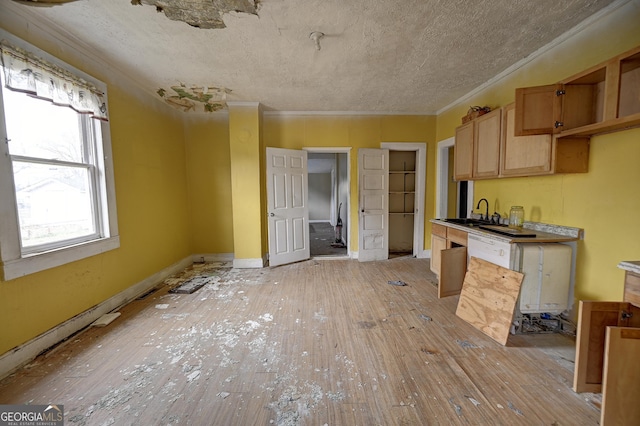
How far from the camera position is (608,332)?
4.26 feet

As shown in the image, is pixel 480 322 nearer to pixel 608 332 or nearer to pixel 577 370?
pixel 577 370

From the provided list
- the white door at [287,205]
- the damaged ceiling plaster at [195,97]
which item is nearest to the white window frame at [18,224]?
the damaged ceiling plaster at [195,97]

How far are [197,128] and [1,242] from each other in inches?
126

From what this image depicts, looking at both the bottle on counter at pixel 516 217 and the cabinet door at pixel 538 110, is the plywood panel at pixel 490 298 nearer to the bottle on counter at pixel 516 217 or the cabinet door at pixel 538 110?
the bottle on counter at pixel 516 217

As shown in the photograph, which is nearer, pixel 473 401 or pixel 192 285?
pixel 473 401

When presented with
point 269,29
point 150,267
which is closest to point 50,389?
point 150,267

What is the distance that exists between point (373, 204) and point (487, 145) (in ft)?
6.64

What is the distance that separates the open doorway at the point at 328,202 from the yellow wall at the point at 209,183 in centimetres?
165

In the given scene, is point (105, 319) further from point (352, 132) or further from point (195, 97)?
point (352, 132)

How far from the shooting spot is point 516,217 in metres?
2.66

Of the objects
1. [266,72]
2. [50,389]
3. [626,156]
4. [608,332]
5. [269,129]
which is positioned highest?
[266,72]

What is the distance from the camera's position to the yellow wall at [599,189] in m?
1.78

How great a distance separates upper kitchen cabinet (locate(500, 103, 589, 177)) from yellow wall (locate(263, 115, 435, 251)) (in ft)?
6.68

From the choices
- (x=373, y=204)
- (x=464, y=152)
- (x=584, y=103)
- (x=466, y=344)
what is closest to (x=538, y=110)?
(x=584, y=103)
